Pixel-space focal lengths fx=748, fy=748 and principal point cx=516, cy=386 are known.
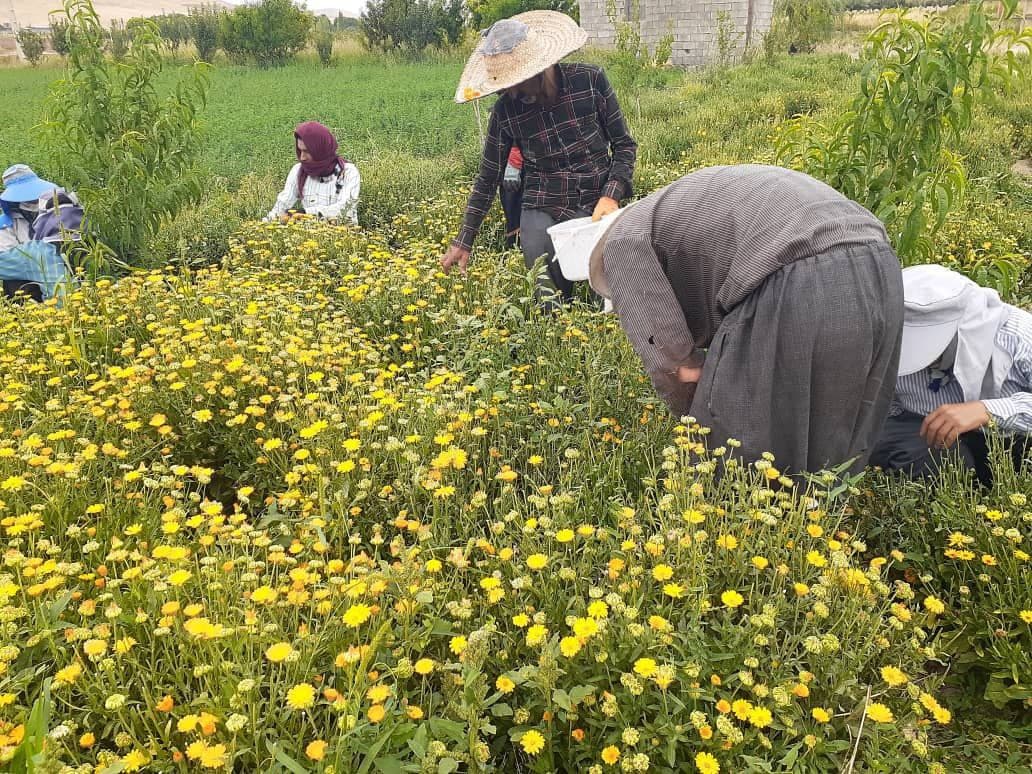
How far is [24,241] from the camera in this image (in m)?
5.07

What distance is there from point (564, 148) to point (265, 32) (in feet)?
112

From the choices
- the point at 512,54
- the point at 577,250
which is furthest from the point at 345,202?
the point at 577,250

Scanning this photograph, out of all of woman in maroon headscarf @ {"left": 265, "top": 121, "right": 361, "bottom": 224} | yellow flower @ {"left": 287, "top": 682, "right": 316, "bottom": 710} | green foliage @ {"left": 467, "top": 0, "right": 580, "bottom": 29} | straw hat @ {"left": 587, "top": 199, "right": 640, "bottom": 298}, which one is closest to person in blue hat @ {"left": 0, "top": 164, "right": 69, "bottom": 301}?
woman in maroon headscarf @ {"left": 265, "top": 121, "right": 361, "bottom": 224}

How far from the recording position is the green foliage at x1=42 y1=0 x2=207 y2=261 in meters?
4.11

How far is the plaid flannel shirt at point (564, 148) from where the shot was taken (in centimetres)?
389

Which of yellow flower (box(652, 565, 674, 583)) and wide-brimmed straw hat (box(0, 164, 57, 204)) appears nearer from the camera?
yellow flower (box(652, 565, 674, 583))

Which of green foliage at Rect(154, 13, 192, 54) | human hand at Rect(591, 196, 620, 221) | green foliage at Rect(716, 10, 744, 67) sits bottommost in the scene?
human hand at Rect(591, 196, 620, 221)

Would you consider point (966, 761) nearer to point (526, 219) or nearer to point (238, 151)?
point (526, 219)

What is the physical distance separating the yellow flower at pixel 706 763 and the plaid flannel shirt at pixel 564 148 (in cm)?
303

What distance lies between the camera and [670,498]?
1.77 metres

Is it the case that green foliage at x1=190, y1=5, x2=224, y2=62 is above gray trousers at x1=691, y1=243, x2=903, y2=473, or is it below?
above

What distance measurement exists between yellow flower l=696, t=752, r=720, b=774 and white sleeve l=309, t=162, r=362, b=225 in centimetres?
464

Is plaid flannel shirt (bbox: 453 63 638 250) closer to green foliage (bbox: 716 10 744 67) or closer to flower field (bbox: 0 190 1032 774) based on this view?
flower field (bbox: 0 190 1032 774)

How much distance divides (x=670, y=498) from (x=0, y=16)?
107573mm
